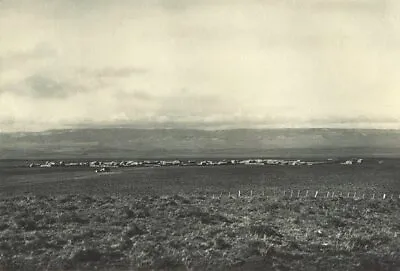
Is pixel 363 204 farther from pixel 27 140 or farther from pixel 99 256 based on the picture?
pixel 27 140

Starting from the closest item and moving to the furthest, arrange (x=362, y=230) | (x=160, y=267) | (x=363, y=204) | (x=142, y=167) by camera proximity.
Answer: (x=160, y=267) → (x=362, y=230) → (x=363, y=204) → (x=142, y=167)

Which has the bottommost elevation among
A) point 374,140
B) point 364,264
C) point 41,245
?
point 364,264

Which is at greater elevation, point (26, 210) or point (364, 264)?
point (26, 210)

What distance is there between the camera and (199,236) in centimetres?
843

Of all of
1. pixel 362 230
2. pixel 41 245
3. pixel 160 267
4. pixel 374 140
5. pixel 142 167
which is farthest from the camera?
pixel 142 167

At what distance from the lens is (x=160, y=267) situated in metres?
7.55

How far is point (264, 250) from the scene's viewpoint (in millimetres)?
7898

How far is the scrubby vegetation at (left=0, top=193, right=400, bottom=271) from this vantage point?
25.2 feet

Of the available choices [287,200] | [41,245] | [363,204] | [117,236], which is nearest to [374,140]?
[363,204]

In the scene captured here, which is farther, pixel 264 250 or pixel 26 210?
pixel 26 210

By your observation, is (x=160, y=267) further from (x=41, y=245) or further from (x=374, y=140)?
(x=374, y=140)

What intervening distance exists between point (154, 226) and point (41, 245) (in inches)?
84.4

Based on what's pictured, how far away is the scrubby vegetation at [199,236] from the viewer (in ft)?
25.2

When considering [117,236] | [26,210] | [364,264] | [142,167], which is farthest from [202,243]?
[142,167]
